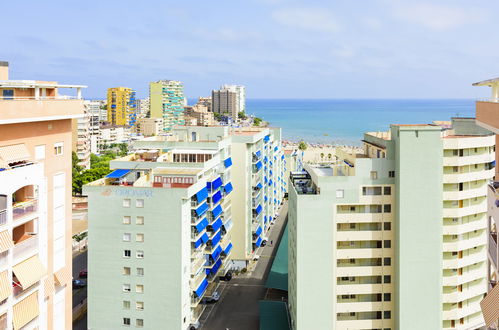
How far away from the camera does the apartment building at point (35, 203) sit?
31.1ft

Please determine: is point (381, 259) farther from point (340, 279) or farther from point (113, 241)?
point (113, 241)

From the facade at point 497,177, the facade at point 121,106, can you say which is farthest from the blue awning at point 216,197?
the facade at point 121,106

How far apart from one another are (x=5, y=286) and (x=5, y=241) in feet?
2.64

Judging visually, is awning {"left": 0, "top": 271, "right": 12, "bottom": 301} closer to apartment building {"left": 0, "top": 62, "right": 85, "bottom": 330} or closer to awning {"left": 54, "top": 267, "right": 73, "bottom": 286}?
apartment building {"left": 0, "top": 62, "right": 85, "bottom": 330}

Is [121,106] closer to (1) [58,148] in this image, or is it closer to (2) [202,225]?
(2) [202,225]

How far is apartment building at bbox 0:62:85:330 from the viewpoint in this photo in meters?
9.48

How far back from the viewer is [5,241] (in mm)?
9172

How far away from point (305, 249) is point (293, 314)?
397 centimetres

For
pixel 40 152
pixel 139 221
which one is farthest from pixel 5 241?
pixel 139 221

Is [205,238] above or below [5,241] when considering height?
below

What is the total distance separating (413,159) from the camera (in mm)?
24516

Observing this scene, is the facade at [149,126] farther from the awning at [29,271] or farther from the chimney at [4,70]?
the awning at [29,271]

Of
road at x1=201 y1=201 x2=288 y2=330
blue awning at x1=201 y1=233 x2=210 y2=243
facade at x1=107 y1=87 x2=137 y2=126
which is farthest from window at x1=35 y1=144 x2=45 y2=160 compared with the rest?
facade at x1=107 y1=87 x2=137 y2=126

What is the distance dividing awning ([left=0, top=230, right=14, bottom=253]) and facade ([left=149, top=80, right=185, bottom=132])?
119812mm
